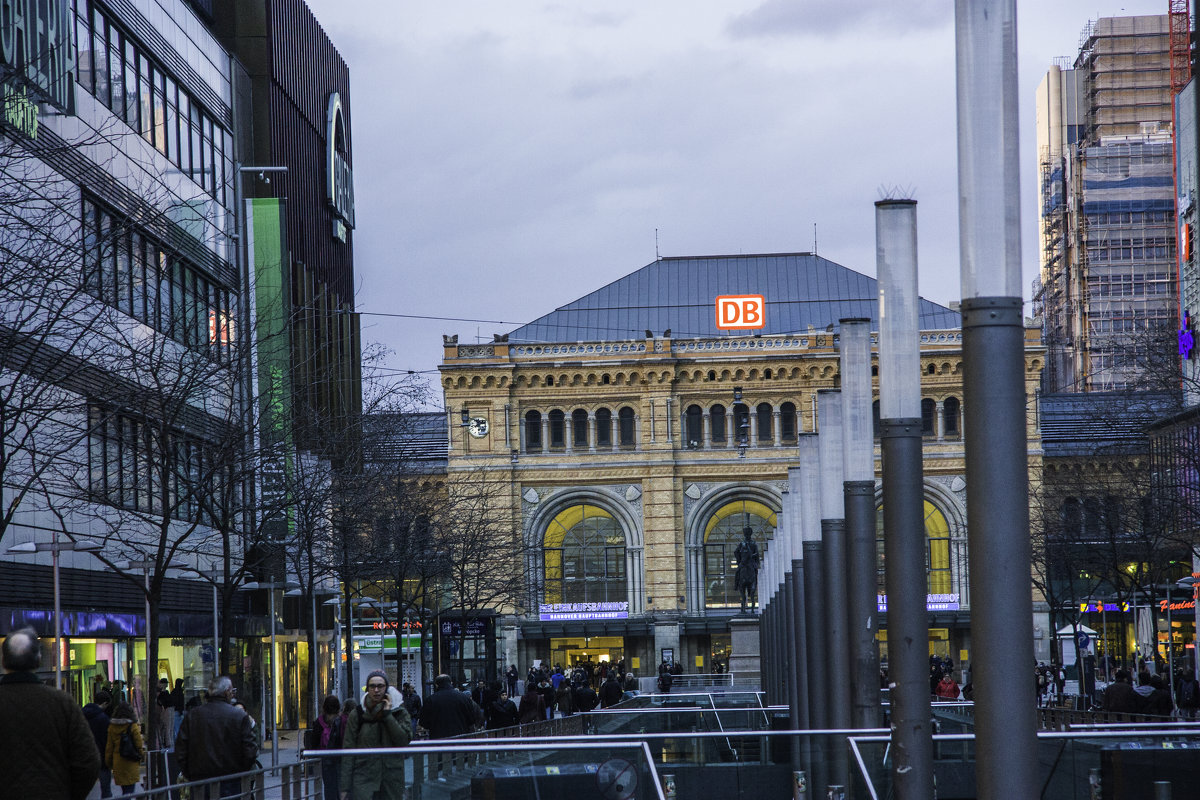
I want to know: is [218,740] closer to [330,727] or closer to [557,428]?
[330,727]

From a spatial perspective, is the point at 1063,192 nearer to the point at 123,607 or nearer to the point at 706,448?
the point at 706,448

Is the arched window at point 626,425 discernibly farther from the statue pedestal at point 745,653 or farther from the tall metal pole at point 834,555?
the tall metal pole at point 834,555

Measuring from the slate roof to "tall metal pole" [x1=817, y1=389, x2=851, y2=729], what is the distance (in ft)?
209

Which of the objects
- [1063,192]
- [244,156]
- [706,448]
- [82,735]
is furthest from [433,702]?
[1063,192]

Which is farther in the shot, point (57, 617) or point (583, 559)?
point (583, 559)

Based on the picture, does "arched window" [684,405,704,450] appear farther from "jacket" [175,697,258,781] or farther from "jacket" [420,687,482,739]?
"jacket" [175,697,258,781]

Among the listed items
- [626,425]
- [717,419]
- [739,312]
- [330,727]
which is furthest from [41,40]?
[739,312]

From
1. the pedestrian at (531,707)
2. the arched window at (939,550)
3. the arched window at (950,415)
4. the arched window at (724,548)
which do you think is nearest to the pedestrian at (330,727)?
the pedestrian at (531,707)

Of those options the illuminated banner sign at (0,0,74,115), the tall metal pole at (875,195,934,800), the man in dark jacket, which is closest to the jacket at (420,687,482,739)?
the man in dark jacket

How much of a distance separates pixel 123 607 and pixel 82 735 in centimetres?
2650

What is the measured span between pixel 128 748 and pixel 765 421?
217ft

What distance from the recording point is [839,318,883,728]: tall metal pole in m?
17.7

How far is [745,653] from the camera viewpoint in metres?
55.4

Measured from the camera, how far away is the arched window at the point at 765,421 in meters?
84.3
